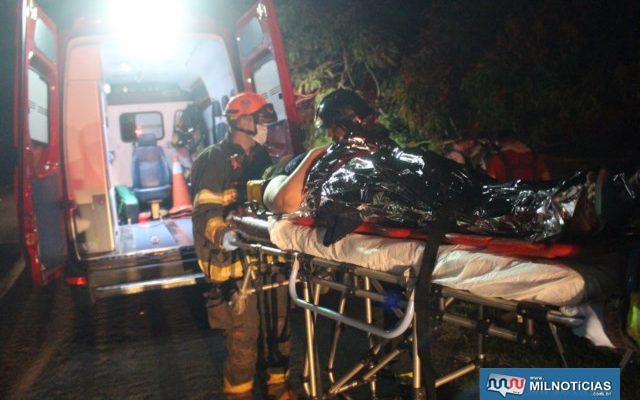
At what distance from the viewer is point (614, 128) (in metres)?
5.23

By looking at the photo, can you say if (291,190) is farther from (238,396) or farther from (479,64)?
(479,64)

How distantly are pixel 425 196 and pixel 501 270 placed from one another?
498 mm

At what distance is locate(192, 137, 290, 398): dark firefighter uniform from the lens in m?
3.26

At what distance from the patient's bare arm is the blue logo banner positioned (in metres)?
1.17

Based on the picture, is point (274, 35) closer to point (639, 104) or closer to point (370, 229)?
point (370, 229)

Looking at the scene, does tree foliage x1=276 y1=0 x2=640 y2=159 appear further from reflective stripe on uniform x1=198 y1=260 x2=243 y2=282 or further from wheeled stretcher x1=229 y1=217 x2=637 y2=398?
wheeled stretcher x1=229 y1=217 x2=637 y2=398

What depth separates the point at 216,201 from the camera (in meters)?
3.41

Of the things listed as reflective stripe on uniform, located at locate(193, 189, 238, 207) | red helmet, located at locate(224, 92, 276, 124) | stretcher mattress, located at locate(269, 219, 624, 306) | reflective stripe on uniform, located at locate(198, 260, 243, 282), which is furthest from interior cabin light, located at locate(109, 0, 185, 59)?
stretcher mattress, located at locate(269, 219, 624, 306)

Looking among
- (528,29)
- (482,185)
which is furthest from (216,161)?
(528,29)

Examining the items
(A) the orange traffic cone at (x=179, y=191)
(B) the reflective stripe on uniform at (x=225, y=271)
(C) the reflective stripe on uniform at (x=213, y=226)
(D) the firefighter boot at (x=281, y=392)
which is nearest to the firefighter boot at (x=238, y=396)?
(D) the firefighter boot at (x=281, y=392)

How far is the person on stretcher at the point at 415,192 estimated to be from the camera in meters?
1.59

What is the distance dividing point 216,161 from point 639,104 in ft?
12.6

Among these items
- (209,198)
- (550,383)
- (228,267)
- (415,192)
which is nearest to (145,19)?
(209,198)

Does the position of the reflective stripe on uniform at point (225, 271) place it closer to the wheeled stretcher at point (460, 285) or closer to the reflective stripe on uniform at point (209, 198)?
the reflective stripe on uniform at point (209, 198)
